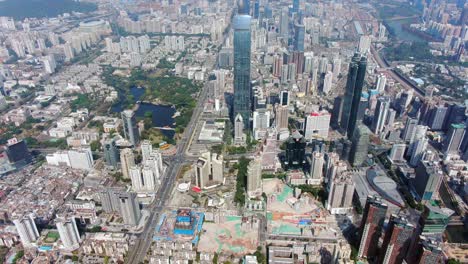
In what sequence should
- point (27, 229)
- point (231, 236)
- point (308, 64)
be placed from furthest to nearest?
point (308, 64) < point (231, 236) < point (27, 229)

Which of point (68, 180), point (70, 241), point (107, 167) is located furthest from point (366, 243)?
point (68, 180)

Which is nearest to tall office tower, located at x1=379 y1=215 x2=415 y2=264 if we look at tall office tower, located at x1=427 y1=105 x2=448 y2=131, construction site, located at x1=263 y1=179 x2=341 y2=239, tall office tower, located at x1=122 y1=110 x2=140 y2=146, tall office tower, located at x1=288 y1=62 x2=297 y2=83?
construction site, located at x1=263 y1=179 x2=341 y2=239

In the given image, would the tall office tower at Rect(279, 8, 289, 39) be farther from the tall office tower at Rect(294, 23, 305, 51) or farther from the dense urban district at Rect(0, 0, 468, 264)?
the tall office tower at Rect(294, 23, 305, 51)

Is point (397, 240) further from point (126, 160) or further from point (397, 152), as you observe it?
point (126, 160)

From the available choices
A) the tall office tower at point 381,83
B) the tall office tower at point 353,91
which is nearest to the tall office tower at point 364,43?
the tall office tower at point 381,83

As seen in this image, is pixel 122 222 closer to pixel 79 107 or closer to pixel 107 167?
pixel 107 167

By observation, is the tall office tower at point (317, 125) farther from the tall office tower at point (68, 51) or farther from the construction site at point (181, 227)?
the tall office tower at point (68, 51)

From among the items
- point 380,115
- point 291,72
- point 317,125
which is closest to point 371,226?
point 317,125
